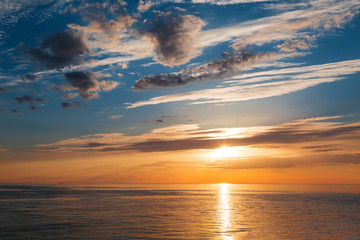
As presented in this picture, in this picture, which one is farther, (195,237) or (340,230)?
(340,230)

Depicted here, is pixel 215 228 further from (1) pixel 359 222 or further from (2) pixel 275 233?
(1) pixel 359 222

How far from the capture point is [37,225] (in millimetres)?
38750

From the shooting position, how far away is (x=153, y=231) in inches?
1416

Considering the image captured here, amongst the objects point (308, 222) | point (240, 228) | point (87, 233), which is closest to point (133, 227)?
point (87, 233)

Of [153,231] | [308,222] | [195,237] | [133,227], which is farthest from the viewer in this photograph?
[308,222]

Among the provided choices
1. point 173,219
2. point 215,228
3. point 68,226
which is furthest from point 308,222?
point 68,226

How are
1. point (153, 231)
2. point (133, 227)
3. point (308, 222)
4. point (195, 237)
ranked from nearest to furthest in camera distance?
point (195, 237) → point (153, 231) → point (133, 227) → point (308, 222)

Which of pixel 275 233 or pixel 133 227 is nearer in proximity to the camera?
pixel 275 233

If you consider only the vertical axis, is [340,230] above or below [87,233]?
above

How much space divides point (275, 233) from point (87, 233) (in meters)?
24.4

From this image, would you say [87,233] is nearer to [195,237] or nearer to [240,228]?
[195,237]

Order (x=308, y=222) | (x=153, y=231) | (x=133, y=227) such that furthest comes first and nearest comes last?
(x=308, y=222) < (x=133, y=227) < (x=153, y=231)

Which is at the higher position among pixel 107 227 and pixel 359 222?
pixel 359 222

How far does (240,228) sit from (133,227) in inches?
604
